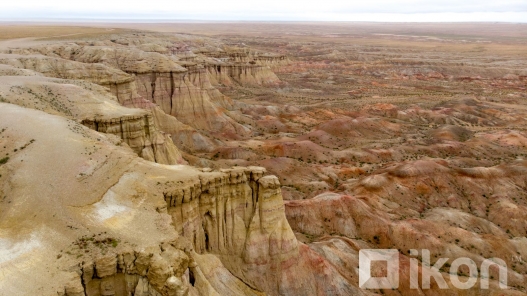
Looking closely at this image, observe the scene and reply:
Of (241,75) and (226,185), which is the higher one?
(226,185)

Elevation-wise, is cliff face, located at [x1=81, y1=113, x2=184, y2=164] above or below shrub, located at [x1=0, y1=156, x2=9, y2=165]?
below

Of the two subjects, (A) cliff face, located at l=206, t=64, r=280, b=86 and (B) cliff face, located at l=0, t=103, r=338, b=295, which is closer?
(B) cliff face, located at l=0, t=103, r=338, b=295

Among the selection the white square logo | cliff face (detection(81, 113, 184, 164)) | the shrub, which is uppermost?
the shrub

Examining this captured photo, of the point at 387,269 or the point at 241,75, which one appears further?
the point at 241,75

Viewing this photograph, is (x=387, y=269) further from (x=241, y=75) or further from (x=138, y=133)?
(x=241, y=75)

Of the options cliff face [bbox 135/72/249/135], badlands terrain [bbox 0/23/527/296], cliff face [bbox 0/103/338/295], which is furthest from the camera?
cliff face [bbox 135/72/249/135]

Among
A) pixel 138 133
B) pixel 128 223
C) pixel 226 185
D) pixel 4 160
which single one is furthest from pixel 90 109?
pixel 128 223

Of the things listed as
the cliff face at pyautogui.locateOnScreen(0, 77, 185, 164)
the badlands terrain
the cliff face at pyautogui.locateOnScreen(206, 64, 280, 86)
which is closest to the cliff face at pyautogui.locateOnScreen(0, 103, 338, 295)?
the badlands terrain

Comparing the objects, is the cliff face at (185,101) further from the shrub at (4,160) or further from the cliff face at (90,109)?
the shrub at (4,160)

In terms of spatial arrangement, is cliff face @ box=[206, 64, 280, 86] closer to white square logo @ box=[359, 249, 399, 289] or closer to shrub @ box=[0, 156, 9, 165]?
white square logo @ box=[359, 249, 399, 289]

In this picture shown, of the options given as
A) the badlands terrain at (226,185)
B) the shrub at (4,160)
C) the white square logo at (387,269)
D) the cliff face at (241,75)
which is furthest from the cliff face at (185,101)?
the shrub at (4,160)
